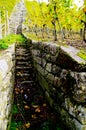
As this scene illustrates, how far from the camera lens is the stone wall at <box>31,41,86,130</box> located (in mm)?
4512

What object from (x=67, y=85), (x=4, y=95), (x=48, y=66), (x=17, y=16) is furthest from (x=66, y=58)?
(x=17, y=16)

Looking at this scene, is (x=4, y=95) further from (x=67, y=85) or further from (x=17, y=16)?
(x=17, y=16)

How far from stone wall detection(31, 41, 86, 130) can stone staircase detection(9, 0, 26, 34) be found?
3217cm

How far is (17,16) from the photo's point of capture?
4228 cm

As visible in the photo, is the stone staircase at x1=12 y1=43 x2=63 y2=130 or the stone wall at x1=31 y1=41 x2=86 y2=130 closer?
the stone wall at x1=31 y1=41 x2=86 y2=130

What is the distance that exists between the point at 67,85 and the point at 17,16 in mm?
38561

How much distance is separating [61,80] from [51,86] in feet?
2.88

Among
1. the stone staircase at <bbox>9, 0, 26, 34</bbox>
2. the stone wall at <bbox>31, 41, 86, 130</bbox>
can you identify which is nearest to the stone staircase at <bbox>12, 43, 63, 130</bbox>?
the stone wall at <bbox>31, 41, 86, 130</bbox>

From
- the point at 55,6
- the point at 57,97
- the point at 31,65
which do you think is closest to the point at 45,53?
the point at 57,97

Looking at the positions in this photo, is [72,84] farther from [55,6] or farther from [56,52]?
[55,6]

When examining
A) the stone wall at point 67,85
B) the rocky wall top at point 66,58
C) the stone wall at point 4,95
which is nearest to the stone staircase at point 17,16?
the rocky wall top at point 66,58

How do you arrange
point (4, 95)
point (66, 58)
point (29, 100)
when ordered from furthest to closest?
point (29, 100), point (66, 58), point (4, 95)

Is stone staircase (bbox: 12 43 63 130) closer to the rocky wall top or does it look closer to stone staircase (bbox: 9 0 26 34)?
the rocky wall top

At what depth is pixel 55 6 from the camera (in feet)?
74.2
